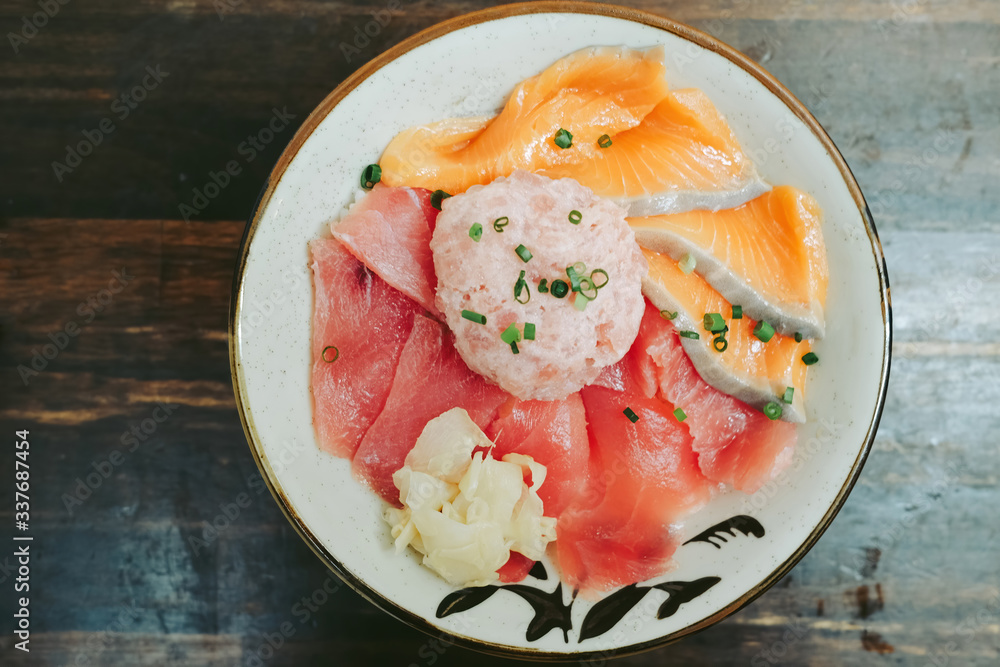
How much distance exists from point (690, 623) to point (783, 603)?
Answer: 0.83 m

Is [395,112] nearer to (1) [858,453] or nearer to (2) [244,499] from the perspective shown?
(2) [244,499]

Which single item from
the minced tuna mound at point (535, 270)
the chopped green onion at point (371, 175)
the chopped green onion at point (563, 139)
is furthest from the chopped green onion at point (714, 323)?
the chopped green onion at point (371, 175)

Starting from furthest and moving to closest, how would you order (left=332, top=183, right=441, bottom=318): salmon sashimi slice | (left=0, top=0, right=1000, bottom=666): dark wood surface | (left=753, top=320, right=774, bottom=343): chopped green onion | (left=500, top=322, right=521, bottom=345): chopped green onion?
1. (left=0, top=0, right=1000, bottom=666): dark wood surface
2. (left=753, top=320, right=774, bottom=343): chopped green onion
3. (left=332, top=183, right=441, bottom=318): salmon sashimi slice
4. (left=500, top=322, right=521, bottom=345): chopped green onion

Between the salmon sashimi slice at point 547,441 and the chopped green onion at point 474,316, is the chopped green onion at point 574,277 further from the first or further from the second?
the salmon sashimi slice at point 547,441

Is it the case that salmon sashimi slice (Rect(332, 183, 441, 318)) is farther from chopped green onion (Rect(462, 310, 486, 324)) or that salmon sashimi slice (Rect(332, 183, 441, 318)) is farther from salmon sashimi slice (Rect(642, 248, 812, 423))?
salmon sashimi slice (Rect(642, 248, 812, 423))

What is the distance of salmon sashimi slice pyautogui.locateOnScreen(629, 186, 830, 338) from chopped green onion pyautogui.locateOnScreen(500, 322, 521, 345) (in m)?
0.56

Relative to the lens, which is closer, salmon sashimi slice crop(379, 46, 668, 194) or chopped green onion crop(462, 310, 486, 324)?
chopped green onion crop(462, 310, 486, 324)

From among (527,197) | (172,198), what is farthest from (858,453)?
(172,198)

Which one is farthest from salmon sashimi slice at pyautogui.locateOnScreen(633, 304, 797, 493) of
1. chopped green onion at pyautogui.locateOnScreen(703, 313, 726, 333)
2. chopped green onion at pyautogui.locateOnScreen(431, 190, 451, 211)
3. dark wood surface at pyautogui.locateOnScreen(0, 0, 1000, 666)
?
dark wood surface at pyautogui.locateOnScreen(0, 0, 1000, 666)

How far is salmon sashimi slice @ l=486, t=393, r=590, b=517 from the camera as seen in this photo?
86.8 inches

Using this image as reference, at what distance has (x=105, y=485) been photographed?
254 centimetres

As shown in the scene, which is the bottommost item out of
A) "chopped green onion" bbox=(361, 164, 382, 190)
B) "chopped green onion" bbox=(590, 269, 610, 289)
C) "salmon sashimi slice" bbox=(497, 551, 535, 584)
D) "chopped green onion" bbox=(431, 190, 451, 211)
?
"salmon sashimi slice" bbox=(497, 551, 535, 584)

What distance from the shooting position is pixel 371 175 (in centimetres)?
207

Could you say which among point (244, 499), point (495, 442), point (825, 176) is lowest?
point (244, 499)
